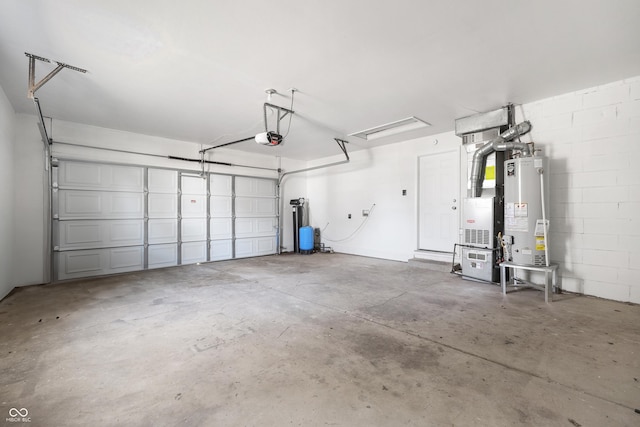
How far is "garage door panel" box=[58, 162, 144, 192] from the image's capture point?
4902mm

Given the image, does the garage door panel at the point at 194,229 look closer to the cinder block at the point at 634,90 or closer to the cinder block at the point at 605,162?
the cinder block at the point at 605,162

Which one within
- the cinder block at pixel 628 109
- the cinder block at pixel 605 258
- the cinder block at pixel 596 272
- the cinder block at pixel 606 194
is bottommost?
the cinder block at pixel 596 272

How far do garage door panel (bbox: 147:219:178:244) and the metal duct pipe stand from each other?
239 inches

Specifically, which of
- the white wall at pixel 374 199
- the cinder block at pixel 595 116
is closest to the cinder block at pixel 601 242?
the cinder block at pixel 595 116

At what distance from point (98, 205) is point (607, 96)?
829 cm

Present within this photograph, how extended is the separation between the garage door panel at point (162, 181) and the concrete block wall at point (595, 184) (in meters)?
6.86

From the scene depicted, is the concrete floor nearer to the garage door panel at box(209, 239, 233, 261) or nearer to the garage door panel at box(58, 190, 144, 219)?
the garage door panel at box(58, 190, 144, 219)

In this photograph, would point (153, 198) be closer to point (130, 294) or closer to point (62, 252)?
point (62, 252)

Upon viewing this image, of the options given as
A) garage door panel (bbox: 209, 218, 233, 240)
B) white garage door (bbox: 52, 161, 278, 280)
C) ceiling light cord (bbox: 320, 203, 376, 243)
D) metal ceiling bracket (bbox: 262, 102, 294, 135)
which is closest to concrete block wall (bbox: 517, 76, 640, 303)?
ceiling light cord (bbox: 320, 203, 376, 243)

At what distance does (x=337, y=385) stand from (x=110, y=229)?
18.0ft

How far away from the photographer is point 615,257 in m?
3.59

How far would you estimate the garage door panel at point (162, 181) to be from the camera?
581 cm

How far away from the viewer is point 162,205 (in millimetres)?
5961

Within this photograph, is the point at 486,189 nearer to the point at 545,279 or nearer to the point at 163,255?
the point at 545,279
